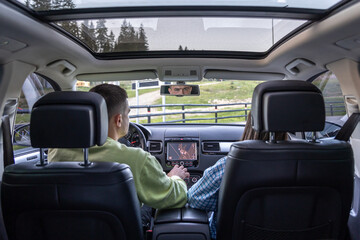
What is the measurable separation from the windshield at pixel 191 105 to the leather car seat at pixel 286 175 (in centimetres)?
292

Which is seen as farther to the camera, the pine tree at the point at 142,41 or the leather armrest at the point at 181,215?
the pine tree at the point at 142,41

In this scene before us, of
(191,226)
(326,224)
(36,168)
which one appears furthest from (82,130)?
(326,224)

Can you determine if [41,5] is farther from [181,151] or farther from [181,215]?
Answer: [181,151]

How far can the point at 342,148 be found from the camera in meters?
1.97

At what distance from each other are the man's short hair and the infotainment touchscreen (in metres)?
2.15

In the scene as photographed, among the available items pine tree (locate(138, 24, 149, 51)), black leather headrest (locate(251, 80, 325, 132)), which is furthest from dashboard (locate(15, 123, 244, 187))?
black leather headrest (locate(251, 80, 325, 132))

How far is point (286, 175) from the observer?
6.34ft

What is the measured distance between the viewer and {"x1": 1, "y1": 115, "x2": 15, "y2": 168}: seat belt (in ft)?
9.90

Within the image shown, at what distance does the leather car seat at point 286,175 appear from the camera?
76.0 inches

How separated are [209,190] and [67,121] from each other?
1.20m

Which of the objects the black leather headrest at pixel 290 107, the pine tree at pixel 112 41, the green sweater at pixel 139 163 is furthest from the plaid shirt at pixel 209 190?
the pine tree at pixel 112 41

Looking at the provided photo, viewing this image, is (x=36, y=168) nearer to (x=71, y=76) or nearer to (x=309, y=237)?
(x=309, y=237)

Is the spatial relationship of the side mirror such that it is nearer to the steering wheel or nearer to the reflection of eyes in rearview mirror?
the steering wheel

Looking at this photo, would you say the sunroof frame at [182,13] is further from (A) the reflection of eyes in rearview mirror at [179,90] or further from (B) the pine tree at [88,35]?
(A) the reflection of eyes in rearview mirror at [179,90]
